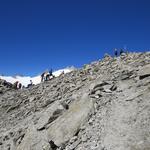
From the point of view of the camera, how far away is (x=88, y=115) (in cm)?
1966

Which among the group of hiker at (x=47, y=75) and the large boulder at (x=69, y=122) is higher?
the group of hiker at (x=47, y=75)

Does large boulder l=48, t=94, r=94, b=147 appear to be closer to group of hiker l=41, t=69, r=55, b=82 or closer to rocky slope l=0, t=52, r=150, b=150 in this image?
rocky slope l=0, t=52, r=150, b=150

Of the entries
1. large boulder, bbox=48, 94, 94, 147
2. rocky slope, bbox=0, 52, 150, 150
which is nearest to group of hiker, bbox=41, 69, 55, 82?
rocky slope, bbox=0, 52, 150, 150

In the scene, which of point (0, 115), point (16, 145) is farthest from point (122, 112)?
point (0, 115)

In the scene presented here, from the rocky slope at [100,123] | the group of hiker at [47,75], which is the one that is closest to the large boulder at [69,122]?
the rocky slope at [100,123]

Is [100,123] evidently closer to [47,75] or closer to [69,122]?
[69,122]

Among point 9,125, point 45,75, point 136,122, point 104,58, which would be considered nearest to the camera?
point 136,122

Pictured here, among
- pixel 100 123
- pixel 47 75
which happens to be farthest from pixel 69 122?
pixel 47 75

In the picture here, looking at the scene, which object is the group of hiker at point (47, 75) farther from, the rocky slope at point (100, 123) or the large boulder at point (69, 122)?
the large boulder at point (69, 122)

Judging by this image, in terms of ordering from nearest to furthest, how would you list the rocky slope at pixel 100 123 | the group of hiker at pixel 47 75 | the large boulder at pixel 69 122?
the rocky slope at pixel 100 123 → the large boulder at pixel 69 122 → the group of hiker at pixel 47 75

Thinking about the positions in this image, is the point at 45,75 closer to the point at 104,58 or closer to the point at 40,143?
the point at 104,58

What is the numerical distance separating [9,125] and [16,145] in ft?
24.3

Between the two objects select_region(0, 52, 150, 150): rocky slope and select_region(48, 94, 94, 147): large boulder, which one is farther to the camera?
select_region(48, 94, 94, 147): large boulder

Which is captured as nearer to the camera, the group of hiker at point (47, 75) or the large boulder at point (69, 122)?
the large boulder at point (69, 122)
